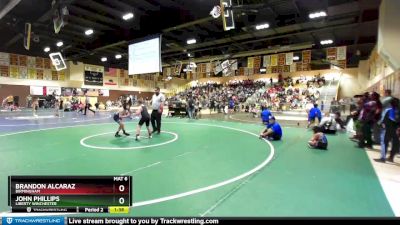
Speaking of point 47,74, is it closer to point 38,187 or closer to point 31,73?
point 31,73

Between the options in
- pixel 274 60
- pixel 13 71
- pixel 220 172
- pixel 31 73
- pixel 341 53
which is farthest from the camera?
pixel 31 73

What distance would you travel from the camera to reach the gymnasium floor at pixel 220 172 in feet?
11.1

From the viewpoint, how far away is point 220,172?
5.01 m

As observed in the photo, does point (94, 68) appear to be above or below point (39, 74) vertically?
above

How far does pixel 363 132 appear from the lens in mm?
7836

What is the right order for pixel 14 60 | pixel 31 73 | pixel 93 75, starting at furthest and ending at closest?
pixel 93 75
pixel 31 73
pixel 14 60

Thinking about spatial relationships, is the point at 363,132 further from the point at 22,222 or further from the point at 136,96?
the point at 136,96

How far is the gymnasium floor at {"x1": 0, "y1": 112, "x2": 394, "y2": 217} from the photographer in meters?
3.38

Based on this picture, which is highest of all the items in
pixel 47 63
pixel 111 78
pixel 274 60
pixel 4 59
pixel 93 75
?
pixel 47 63

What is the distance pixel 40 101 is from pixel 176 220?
36.9 metres

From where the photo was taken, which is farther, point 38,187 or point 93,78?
point 93,78

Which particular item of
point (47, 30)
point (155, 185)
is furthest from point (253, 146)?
point (47, 30)

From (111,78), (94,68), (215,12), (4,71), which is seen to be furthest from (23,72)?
(215,12)

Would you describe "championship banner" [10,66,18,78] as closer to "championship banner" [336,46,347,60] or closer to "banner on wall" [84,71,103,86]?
"banner on wall" [84,71,103,86]
